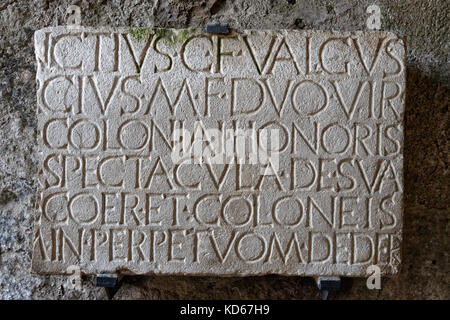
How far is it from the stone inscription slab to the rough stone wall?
27 cm

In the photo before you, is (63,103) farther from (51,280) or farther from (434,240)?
(434,240)

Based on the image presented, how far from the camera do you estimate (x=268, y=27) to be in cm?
234

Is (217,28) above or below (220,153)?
above

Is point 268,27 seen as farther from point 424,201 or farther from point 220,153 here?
point 424,201

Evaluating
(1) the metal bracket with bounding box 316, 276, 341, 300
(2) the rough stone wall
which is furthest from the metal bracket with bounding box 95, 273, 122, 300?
(1) the metal bracket with bounding box 316, 276, 341, 300

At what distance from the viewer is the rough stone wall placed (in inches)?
90.8

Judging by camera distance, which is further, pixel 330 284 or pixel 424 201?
pixel 424 201

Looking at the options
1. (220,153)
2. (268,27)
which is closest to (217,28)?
(268,27)

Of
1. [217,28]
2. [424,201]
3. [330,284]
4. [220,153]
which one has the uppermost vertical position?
[217,28]

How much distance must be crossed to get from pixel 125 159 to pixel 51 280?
33.5 inches

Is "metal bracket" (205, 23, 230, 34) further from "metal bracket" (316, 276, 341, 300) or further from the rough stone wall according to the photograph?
"metal bracket" (316, 276, 341, 300)

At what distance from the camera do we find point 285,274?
2.11m

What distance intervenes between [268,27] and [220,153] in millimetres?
804

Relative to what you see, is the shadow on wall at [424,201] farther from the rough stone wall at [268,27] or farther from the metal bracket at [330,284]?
the metal bracket at [330,284]
